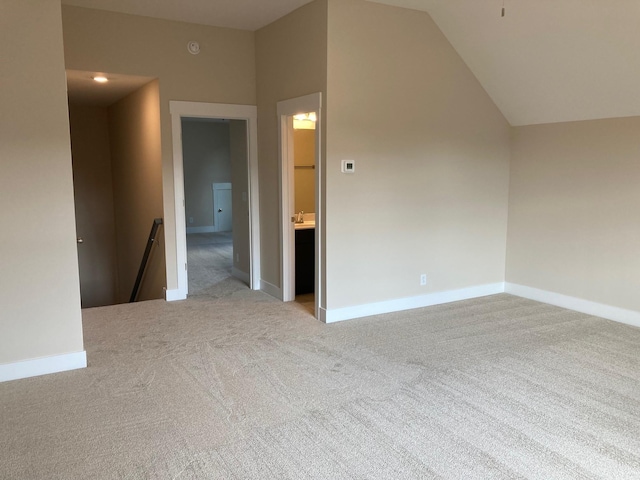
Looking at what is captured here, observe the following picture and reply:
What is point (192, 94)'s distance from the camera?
207 inches

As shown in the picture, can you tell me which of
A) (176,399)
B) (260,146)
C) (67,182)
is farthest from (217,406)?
(260,146)

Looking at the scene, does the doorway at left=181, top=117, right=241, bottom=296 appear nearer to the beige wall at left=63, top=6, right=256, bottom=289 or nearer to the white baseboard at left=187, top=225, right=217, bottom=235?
the white baseboard at left=187, top=225, right=217, bottom=235

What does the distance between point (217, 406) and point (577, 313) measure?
12.5 feet

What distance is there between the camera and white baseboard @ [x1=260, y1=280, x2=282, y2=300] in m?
5.44

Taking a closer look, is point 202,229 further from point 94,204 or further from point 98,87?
point 98,87

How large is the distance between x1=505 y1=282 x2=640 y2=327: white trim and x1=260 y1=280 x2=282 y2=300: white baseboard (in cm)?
268

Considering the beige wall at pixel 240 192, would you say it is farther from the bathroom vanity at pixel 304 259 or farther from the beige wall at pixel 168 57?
the bathroom vanity at pixel 304 259

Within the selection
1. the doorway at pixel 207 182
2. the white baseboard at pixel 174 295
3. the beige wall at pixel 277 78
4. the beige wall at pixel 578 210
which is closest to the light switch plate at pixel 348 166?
the beige wall at pixel 277 78

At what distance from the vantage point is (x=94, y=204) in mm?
7840

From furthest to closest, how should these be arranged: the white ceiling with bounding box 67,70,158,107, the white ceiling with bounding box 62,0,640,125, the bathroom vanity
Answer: the bathroom vanity
the white ceiling with bounding box 67,70,158,107
the white ceiling with bounding box 62,0,640,125

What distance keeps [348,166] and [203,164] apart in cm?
764

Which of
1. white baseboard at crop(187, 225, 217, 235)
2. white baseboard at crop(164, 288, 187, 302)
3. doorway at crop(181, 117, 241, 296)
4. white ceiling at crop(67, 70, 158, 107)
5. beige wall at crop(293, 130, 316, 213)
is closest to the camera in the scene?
white ceiling at crop(67, 70, 158, 107)

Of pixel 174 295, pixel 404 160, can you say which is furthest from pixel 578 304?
pixel 174 295

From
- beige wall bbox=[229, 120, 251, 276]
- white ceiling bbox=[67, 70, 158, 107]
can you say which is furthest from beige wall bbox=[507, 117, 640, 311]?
white ceiling bbox=[67, 70, 158, 107]
